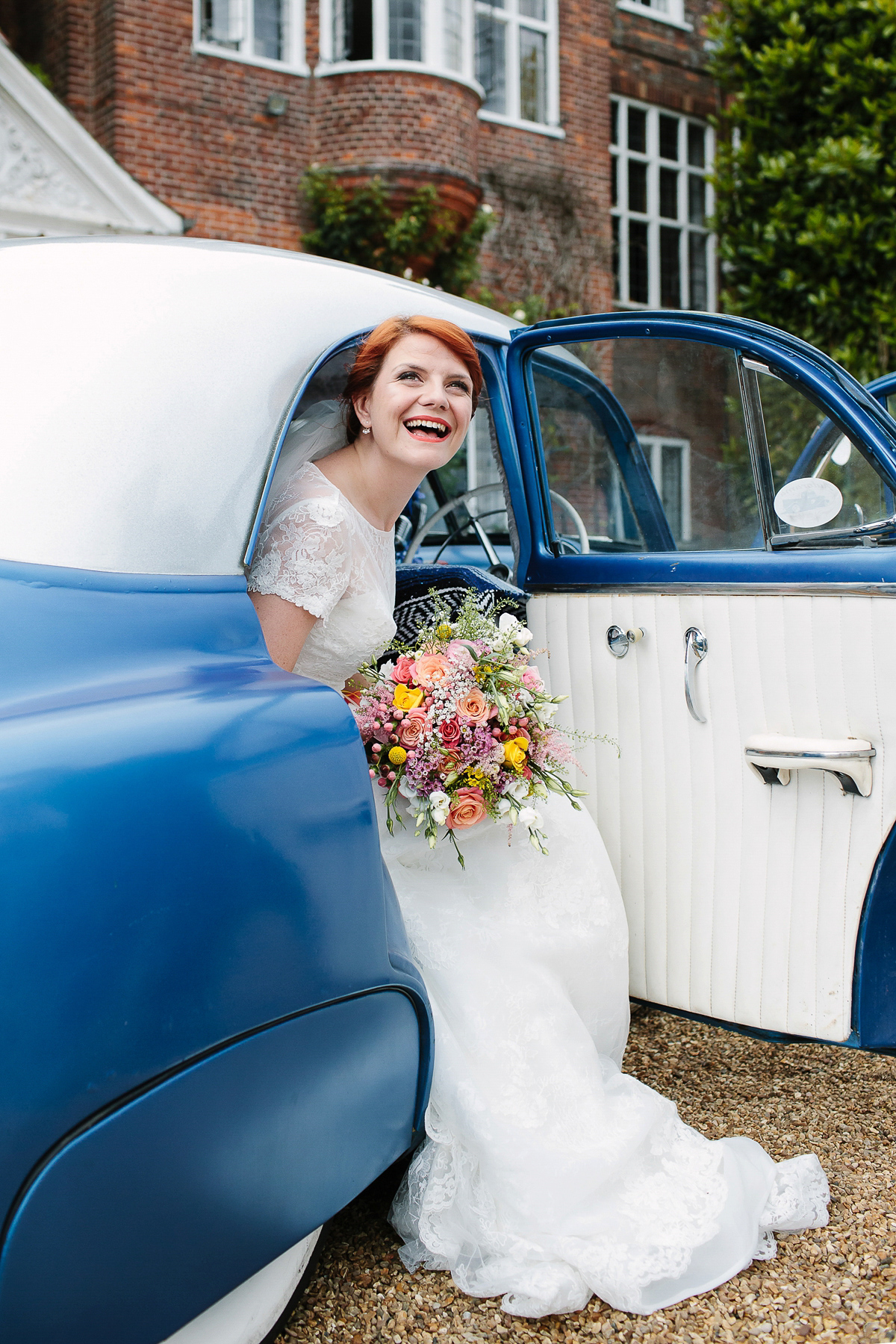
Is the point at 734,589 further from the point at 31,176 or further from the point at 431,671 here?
the point at 31,176

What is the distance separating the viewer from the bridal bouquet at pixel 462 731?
218 centimetres

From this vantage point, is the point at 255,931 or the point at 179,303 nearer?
the point at 255,931

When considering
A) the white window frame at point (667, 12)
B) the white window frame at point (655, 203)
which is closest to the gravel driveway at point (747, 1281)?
the white window frame at point (655, 203)

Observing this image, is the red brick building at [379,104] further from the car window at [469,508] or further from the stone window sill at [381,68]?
the car window at [469,508]

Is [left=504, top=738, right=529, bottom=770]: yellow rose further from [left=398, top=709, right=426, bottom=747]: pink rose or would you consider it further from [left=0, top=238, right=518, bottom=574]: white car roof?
[left=0, top=238, right=518, bottom=574]: white car roof

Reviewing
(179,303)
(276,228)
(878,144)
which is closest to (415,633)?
(179,303)

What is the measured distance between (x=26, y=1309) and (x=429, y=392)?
1746 millimetres

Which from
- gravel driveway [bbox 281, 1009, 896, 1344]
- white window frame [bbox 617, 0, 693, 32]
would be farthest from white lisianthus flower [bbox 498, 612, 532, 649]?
white window frame [bbox 617, 0, 693, 32]

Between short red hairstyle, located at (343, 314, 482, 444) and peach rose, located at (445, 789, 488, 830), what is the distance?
85 centimetres

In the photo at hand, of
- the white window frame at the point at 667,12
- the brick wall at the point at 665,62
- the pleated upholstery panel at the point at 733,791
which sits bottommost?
the pleated upholstery panel at the point at 733,791

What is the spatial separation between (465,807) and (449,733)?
0.49 feet

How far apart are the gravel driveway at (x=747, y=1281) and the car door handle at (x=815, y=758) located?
85cm

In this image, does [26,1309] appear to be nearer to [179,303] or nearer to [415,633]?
[179,303]

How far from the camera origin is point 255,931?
147 centimetres
